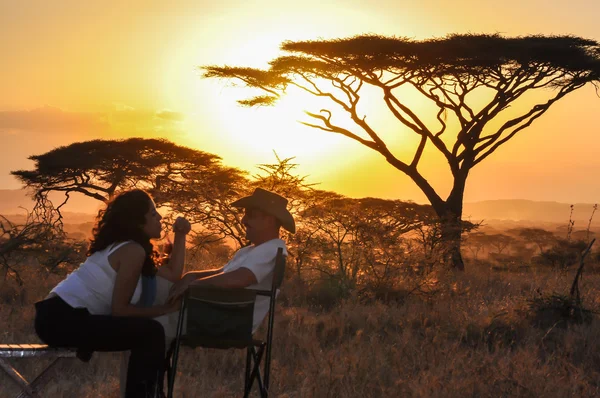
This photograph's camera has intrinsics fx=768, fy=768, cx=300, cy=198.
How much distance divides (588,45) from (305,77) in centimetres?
643

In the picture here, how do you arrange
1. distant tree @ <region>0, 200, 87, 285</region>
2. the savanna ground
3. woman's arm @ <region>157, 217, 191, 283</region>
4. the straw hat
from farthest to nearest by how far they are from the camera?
distant tree @ <region>0, 200, 87, 285</region>
the savanna ground
woman's arm @ <region>157, 217, 191, 283</region>
the straw hat

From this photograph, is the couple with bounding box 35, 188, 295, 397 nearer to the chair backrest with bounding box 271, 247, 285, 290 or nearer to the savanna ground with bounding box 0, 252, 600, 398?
the chair backrest with bounding box 271, 247, 285, 290

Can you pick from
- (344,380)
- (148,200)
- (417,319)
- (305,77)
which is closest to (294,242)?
(417,319)

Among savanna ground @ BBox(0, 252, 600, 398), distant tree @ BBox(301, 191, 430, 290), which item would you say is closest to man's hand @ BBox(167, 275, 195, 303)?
savanna ground @ BBox(0, 252, 600, 398)

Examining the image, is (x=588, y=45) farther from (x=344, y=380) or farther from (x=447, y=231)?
(x=344, y=380)

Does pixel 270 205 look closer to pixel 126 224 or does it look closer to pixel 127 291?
pixel 126 224

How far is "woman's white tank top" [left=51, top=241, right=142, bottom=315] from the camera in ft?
13.4

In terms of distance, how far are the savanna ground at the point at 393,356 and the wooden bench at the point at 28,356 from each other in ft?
2.57

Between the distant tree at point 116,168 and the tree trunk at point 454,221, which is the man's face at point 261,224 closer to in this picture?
A: the tree trunk at point 454,221

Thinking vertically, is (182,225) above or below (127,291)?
above

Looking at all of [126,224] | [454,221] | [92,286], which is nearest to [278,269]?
[126,224]

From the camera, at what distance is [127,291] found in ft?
13.2

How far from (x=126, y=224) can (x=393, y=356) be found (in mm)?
2561

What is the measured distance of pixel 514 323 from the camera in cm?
724
